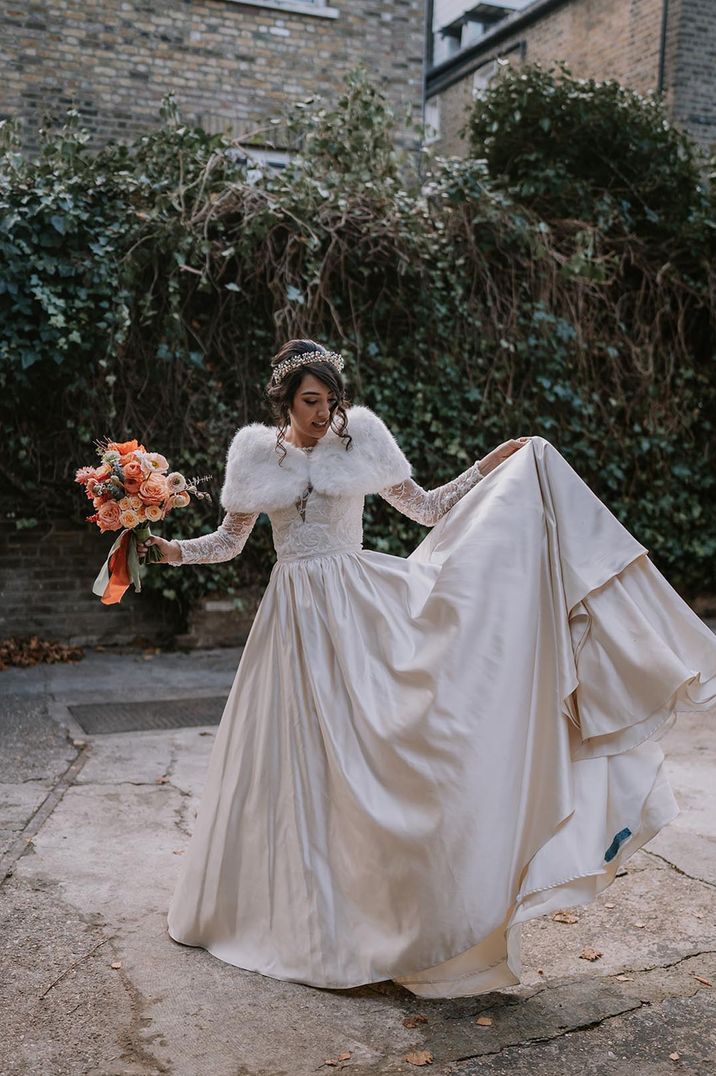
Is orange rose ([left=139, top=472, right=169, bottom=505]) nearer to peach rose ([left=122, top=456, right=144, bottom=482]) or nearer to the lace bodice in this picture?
peach rose ([left=122, top=456, right=144, bottom=482])

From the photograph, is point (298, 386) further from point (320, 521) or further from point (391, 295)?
point (391, 295)

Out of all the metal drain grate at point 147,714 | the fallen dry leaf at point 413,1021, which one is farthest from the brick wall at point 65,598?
the fallen dry leaf at point 413,1021

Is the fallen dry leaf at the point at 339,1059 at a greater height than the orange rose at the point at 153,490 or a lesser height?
lesser

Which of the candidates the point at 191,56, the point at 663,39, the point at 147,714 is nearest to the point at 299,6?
the point at 191,56

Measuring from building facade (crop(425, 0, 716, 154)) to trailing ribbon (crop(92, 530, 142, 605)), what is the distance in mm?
8612

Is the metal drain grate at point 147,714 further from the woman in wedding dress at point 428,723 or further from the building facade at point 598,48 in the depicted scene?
the building facade at point 598,48

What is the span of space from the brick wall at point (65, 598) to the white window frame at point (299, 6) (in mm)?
6030

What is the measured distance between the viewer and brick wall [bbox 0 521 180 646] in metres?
7.69

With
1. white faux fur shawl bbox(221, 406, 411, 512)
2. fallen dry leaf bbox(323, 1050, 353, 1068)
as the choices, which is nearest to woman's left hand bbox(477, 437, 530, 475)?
white faux fur shawl bbox(221, 406, 411, 512)

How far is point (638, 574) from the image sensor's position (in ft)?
9.97

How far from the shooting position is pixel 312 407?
330cm

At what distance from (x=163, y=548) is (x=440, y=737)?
115cm

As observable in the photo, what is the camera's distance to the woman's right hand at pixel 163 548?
131 inches

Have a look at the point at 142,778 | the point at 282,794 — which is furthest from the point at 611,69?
the point at 282,794
